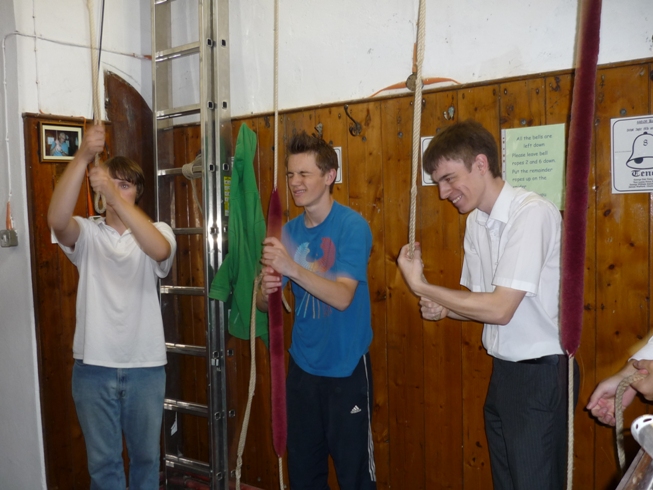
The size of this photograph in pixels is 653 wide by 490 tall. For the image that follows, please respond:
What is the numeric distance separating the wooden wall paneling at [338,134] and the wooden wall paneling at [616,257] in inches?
37.0

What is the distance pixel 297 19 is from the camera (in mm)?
2346

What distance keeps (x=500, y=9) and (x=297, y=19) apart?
898mm

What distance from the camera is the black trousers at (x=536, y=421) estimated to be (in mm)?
1392

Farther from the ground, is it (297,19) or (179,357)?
(297,19)

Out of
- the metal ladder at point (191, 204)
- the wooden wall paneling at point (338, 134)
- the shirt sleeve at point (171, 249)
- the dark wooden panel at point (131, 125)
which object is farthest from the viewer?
the dark wooden panel at point (131, 125)

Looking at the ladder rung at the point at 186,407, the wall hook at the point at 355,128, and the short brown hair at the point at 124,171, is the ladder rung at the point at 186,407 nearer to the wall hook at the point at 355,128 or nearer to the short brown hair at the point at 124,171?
the short brown hair at the point at 124,171

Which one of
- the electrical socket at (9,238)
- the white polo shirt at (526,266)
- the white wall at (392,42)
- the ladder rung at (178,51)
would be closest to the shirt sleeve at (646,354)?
the white polo shirt at (526,266)

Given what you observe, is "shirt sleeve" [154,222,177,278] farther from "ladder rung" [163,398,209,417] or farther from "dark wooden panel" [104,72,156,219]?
"dark wooden panel" [104,72,156,219]

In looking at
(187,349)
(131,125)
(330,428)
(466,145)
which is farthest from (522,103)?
(131,125)

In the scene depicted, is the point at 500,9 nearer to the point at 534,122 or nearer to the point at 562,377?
the point at 534,122

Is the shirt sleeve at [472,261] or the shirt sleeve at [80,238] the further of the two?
the shirt sleeve at [80,238]

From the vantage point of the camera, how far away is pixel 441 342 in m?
2.03

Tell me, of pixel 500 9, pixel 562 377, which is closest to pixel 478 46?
pixel 500 9

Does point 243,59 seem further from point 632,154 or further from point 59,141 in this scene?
point 632,154
